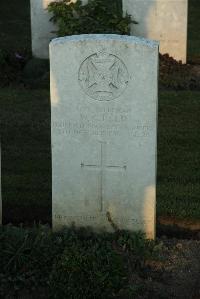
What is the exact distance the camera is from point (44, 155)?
7.91 metres

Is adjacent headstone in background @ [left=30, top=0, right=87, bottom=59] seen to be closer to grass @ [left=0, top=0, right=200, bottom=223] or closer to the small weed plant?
the small weed plant

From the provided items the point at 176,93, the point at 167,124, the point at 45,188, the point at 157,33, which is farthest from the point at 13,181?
the point at 157,33

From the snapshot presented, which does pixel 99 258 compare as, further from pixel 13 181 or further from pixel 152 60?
pixel 13 181

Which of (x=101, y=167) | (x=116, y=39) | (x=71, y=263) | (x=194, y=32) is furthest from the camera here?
(x=194, y=32)

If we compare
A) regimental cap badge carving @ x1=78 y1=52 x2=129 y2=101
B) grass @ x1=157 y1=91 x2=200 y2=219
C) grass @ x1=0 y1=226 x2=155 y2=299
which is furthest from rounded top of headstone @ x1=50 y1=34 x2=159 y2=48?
grass @ x1=157 y1=91 x2=200 y2=219

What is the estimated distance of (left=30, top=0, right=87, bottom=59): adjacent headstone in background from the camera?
38.6ft

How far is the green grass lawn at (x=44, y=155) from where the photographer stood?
6.52m

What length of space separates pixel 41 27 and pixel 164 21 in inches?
78.4

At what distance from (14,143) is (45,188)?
1.48m

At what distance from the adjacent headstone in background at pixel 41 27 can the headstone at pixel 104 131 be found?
20.3 ft

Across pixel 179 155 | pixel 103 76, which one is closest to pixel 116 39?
pixel 103 76

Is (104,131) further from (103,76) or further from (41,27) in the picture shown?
(41,27)

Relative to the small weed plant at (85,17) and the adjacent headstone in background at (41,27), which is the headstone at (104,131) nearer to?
the small weed plant at (85,17)

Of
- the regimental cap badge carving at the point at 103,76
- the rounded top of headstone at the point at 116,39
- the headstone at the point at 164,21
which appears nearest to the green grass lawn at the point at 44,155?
the regimental cap badge carving at the point at 103,76
